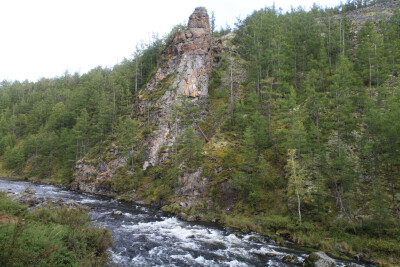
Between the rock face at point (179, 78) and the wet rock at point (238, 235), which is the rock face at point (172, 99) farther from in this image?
the wet rock at point (238, 235)

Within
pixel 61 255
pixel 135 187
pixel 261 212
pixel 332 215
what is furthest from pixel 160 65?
pixel 61 255

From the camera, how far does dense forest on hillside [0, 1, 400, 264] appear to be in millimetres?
22406

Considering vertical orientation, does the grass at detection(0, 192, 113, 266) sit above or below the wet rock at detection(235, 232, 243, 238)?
above

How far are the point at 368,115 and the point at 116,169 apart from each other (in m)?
42.0

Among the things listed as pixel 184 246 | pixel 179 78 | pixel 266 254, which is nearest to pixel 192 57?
pixel 179 78

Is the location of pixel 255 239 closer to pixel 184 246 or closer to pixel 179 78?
pixel 184 246

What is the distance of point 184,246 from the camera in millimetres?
18594

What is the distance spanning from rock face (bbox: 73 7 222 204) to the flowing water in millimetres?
10297

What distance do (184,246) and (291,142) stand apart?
17.7 metres

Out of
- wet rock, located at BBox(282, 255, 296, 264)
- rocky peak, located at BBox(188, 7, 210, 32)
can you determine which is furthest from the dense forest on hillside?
rocky peak, located at BBox(188, 7, 210, 32)

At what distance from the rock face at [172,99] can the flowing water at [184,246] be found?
33.8 ft

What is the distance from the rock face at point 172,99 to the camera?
4447 cm

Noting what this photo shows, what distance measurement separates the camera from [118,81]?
71.5 m

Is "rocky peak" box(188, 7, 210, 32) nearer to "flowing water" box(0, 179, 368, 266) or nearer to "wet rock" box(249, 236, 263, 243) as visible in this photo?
"flowing water" box(0, 179, 368, 266)
